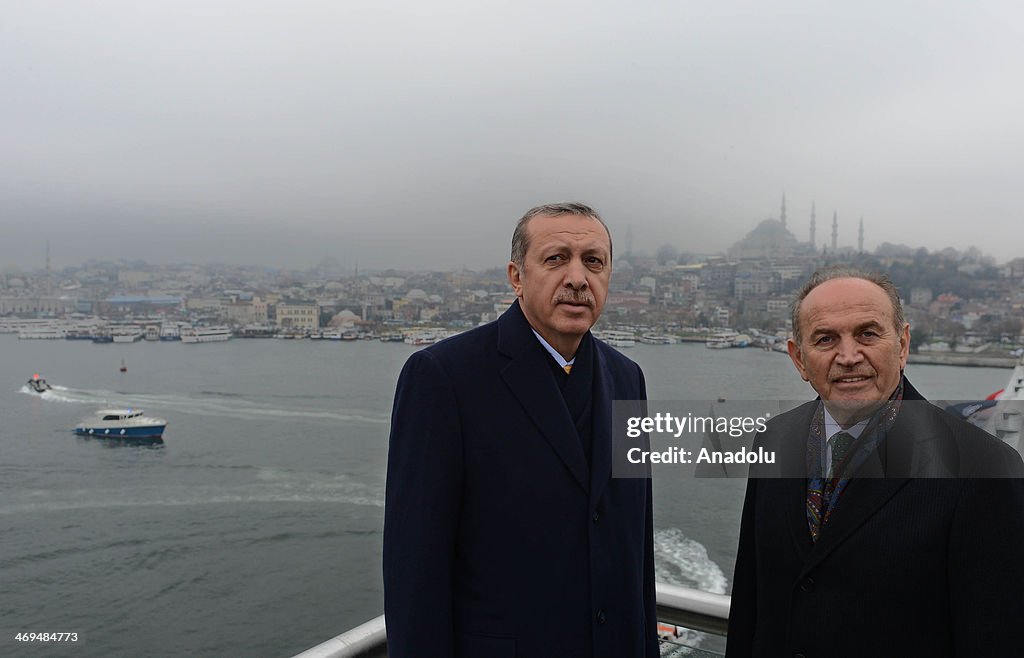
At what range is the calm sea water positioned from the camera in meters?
17.1

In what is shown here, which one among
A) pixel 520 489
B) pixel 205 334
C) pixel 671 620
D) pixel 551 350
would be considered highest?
pixel 551 350

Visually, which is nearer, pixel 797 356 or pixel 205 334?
pixel 797 356

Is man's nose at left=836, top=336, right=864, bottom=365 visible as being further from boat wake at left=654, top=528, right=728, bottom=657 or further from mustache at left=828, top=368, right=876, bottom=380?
boat wake at left=654, top=528, right=728, bottom=657

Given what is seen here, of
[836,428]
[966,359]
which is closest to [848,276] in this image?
[836,428]

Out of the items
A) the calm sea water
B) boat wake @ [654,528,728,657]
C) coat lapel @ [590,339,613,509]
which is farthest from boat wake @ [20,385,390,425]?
coat lapel @ [590,339,613,509]

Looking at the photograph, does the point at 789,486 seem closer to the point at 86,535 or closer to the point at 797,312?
the point at 797,312

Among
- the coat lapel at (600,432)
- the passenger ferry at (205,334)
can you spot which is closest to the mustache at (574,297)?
the coat lapel at (600,432)

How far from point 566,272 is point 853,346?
0.42 metres

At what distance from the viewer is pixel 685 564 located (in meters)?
16.5

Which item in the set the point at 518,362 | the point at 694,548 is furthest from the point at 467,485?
the point at 694,548

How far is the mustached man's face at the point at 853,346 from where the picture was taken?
101 cm

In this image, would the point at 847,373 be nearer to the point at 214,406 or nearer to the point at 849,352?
the point at 849,352

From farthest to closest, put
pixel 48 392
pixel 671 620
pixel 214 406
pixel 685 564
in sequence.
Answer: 1. pixel 48 392
2. pixel 214 406
3. pixel 685 564
4. pixel 671 620

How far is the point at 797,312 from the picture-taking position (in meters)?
1.10
